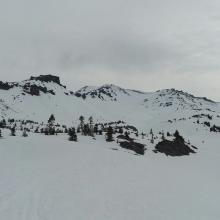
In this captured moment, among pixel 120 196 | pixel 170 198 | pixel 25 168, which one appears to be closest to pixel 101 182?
pixel 120 196

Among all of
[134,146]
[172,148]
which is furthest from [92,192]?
[172,148]

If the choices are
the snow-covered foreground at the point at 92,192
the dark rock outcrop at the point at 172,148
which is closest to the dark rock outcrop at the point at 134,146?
the dark rock outcrop at the point at 172,148

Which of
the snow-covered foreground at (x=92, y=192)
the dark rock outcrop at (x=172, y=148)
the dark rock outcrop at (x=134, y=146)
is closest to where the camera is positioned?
the snow-covered foreground at (x=92, y=192)

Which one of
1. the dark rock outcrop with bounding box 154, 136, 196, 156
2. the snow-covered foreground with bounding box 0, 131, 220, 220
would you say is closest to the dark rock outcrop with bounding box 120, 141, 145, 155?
the dark rock outcrop with bounding box 154, 136, 196, 156

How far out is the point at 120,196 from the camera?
116 feet

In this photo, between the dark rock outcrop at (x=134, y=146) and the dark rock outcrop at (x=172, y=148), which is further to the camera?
the dark rock outcrop at (x=172, y=148)

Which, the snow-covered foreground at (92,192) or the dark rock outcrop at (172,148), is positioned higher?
the dark rock outcrop at (172,148)

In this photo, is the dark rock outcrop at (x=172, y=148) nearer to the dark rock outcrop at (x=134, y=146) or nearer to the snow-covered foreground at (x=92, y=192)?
the dark rock outcrop at (x=134, y=146)

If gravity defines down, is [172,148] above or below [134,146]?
below

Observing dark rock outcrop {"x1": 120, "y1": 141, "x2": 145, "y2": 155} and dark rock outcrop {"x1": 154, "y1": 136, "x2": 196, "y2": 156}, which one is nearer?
dark rock outcrop {"x1": 120, "y1": 141, "x2": 145, "y2": 155}

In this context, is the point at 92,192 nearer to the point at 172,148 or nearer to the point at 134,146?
the point at 134,146

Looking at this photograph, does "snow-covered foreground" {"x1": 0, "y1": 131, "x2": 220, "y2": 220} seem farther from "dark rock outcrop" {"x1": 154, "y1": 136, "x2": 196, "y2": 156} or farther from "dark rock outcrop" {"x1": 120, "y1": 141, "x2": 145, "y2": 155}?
"dark rock outcrop" {"x1": 154, "y1": 136, "x2": 196, "y2": 156}

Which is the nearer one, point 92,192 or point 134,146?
point 92,192

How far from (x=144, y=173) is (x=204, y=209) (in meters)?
16.0
